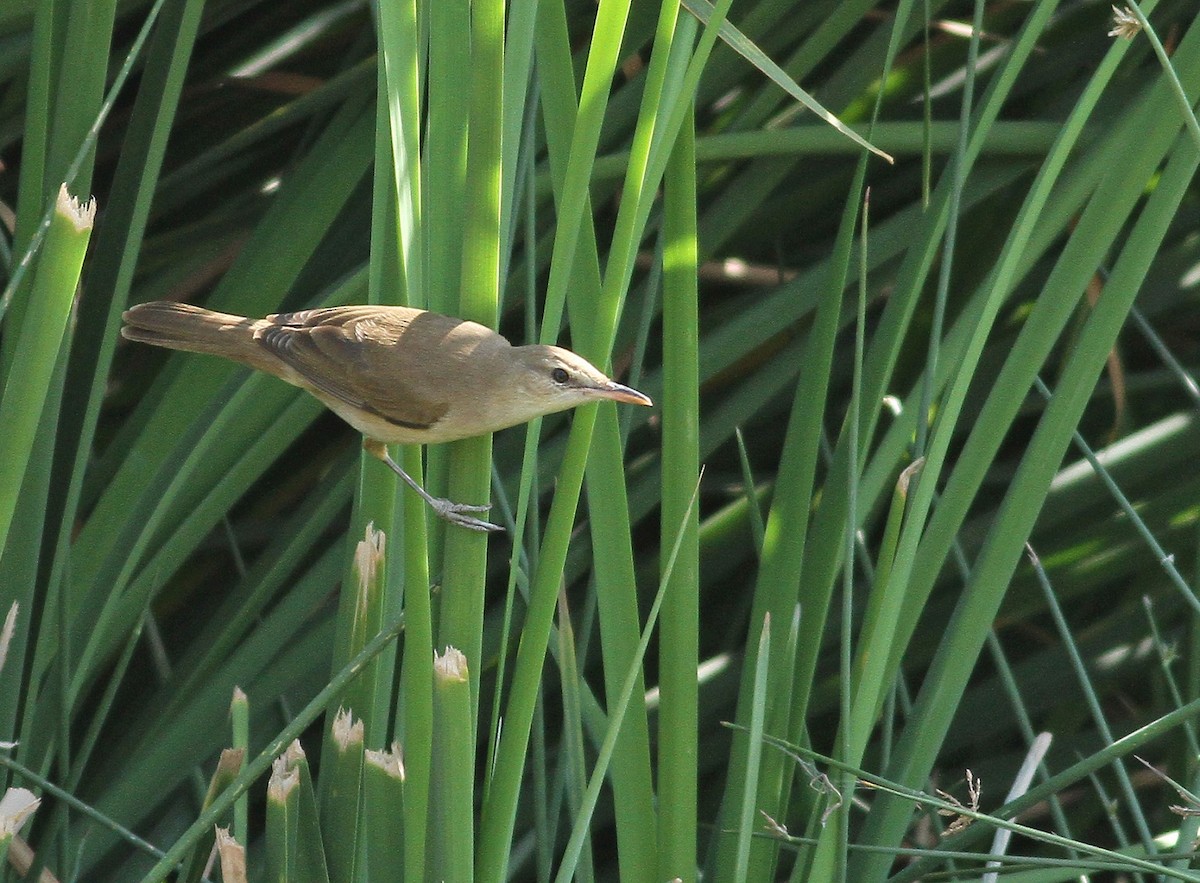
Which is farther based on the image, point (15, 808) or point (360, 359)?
point (360, 359)

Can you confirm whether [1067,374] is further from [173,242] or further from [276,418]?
[173,242]

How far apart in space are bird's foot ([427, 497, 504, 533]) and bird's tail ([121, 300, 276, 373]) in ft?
1.66

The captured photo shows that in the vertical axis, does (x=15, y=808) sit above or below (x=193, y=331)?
below

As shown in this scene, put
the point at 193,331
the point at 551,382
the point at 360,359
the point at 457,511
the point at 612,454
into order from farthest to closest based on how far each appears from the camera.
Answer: the point at 193,331
the point at 360,359
the point at 551,382
the point at 612,454
the point at 457,511

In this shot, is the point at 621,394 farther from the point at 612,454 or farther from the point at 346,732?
the point at 346,732

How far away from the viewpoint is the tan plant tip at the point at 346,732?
1.03 m

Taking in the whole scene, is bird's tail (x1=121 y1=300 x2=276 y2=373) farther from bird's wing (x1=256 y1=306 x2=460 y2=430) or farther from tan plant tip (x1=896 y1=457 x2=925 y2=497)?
tan plant tip (x1=896 y1=457 x2=925 y2=497)

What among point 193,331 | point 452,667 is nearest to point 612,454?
point 452,667

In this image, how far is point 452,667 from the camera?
0.87m

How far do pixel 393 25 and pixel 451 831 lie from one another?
0.58 meters

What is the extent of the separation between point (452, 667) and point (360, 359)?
0.52m

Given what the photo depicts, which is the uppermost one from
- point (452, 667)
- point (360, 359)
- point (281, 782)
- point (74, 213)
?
point (74, 213)

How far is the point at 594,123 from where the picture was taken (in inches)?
36.7

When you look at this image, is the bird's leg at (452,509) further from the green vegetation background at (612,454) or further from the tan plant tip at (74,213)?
the tan plant tip at (74,213)
